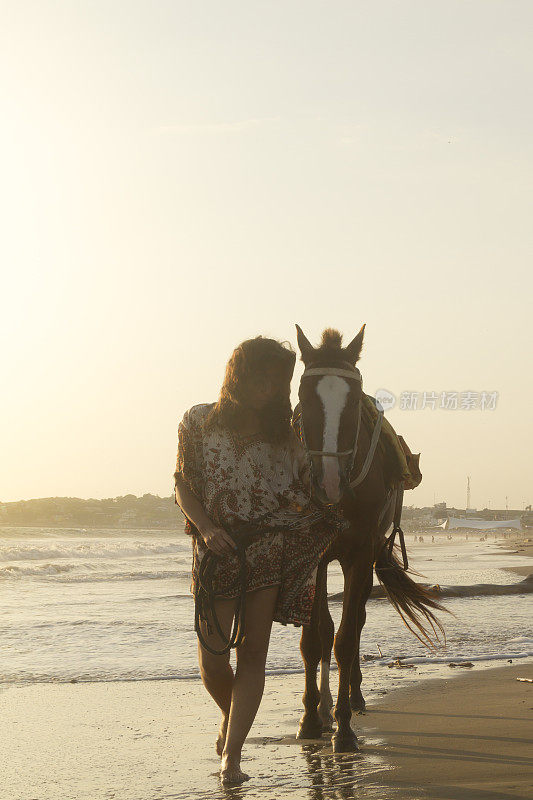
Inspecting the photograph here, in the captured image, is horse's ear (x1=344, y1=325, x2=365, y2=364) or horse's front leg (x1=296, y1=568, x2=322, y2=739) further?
horse's front leg (x1=296, y1=568, x2=322, y2=739)

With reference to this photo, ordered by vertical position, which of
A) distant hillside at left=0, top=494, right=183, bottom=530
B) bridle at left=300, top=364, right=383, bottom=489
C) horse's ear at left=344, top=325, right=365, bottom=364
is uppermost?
horse's ear at left=344, top=325, right=365, bottom=364

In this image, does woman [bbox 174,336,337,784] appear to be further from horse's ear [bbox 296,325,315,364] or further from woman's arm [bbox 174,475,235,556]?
horse's ear [bbox 296,325,315,364]

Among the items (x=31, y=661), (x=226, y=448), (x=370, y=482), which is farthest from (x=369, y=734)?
(x=31, y=661)

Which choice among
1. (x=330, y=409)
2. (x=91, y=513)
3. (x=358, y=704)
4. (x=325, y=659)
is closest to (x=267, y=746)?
(x=325, y=659)

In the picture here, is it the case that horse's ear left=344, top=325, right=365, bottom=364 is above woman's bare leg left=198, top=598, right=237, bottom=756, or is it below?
above

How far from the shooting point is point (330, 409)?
14.8 ft

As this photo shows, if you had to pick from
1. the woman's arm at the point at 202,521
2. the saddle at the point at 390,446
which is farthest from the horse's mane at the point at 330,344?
the woman's arm at the point at 202,521

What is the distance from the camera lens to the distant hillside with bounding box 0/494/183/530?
286ft

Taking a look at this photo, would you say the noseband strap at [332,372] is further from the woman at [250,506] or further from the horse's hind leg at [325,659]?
the horse's hind leg at [325,659]

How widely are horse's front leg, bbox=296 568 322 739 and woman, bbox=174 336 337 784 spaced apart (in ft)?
3.38

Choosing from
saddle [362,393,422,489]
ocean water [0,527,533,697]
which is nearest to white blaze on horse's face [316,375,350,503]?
saddle [362,393,422,489]

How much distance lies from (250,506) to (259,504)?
0.14 ft

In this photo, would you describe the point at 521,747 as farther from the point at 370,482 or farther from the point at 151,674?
the point at 151,674

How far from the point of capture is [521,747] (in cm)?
451
